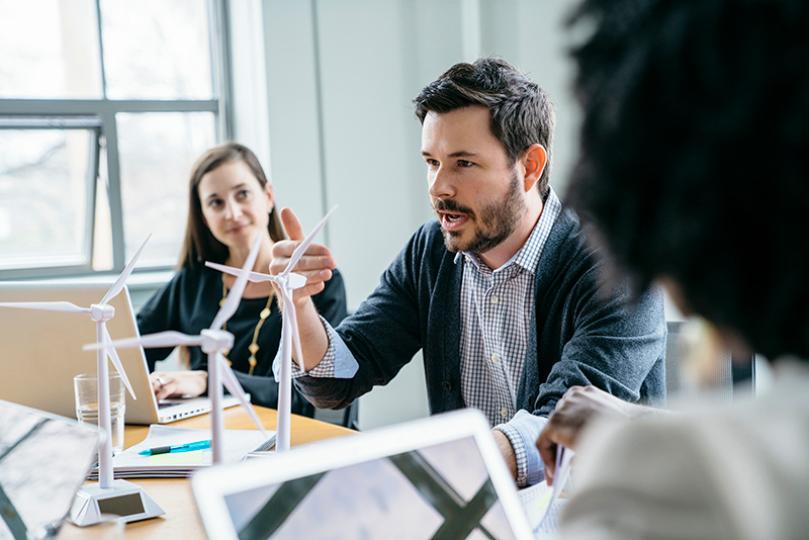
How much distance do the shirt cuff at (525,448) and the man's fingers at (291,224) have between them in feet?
1.85

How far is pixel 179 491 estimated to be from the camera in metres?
1.58

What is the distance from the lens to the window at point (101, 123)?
3.65m

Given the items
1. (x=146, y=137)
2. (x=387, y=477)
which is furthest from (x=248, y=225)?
(x=387, y=477)

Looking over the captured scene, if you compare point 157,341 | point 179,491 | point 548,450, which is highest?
point 157,341

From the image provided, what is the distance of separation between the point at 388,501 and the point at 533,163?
1295 millimetres

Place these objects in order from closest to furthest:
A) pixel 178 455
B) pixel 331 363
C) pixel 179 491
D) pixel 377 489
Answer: pixel 377 489
pixel 179 491
pixel 178 455
pixel 331 363

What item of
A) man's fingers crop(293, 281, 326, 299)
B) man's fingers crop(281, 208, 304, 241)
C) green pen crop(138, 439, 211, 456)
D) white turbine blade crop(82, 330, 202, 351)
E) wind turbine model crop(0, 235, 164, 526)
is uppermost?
man's fingers crop(281, 208, 304, 241)

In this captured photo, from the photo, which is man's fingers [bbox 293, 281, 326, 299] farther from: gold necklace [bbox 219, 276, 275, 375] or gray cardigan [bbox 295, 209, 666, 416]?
gold necklace [bbox 219, 276, 275, 375]

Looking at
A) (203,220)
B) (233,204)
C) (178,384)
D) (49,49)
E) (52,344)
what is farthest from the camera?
(49,49)

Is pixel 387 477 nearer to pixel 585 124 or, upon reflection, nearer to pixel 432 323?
pixel 585 124

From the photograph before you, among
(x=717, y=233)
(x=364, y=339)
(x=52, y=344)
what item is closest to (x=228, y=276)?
(x=364, y=339)

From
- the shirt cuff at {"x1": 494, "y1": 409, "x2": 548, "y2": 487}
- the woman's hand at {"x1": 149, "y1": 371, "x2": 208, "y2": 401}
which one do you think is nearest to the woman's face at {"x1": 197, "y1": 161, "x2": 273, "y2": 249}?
the woman's hand at {"x1": 149, "y1": 371, "x2": 208, "y2": 401}

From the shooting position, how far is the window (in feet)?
12.0

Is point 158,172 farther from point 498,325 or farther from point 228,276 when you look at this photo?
point 498,325
